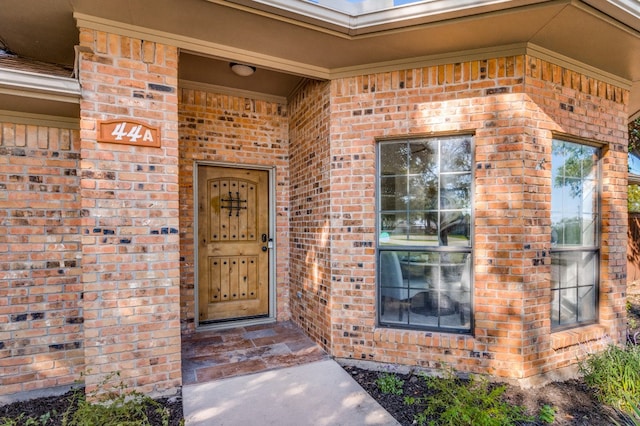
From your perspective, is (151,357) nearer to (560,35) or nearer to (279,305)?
(279,305)

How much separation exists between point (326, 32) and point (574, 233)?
10.9 ft

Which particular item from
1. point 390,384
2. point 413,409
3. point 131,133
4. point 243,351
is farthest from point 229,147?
point 413,409

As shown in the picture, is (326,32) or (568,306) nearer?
(326,32)

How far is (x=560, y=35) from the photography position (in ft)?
9.15

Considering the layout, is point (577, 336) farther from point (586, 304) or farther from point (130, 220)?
point (130, 220)

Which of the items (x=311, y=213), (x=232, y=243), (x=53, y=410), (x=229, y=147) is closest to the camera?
(x=53, y=410)

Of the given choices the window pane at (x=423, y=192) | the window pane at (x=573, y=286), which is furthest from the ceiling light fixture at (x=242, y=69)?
the window pane at (x=573, y=286)

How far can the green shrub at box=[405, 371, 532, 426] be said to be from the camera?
2.27m

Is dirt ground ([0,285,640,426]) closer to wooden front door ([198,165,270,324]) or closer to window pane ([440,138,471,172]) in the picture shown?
wooden front door ([198,165,270,324])

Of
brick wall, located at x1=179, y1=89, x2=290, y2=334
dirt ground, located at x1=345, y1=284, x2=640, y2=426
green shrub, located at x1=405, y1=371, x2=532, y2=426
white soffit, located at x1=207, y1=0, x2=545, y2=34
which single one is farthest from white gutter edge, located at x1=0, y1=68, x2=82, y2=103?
green shrub, located at x1=405, y1=371, x2=532, y2=426

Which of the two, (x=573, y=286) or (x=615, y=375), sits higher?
(x=573, y=286)

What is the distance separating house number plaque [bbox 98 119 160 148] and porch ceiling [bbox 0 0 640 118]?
0.77 metres

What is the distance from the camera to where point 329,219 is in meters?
3.40

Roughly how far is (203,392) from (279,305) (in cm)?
181
